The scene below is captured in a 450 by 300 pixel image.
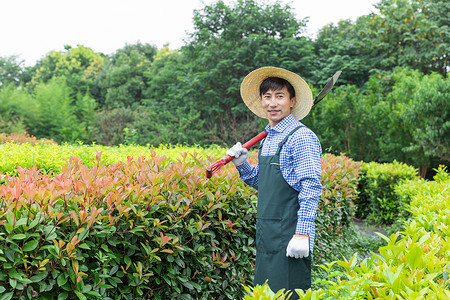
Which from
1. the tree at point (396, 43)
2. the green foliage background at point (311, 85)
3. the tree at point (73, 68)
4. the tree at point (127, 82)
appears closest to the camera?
the green foliage background at point (311, 85)

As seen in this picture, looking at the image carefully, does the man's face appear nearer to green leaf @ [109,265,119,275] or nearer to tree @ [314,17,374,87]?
green leaf @ [109,265,119,275]

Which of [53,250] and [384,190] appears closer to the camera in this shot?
[53,250]

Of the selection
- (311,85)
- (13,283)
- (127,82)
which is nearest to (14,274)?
(13,283)

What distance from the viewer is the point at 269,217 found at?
2322mm

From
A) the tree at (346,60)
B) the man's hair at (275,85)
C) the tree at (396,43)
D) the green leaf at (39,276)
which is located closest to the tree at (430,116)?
the tree at (396,43)

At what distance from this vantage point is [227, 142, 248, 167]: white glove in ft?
8.34

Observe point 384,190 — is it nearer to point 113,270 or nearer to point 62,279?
point 113,270

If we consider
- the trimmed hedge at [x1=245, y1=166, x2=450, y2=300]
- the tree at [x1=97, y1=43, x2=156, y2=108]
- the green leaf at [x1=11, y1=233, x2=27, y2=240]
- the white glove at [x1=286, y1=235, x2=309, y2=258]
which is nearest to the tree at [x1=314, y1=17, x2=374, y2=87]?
the tree at [x1=97, y1=43, x2=156, y2=108]

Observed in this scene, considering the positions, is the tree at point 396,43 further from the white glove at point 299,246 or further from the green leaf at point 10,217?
the green leaf at point 10,217

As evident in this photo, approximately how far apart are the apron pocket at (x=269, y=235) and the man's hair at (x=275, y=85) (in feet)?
3.02

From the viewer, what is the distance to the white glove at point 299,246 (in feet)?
6.84

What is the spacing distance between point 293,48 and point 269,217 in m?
16.1

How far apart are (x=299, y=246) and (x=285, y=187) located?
39 centimetres

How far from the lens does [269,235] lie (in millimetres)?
2301
